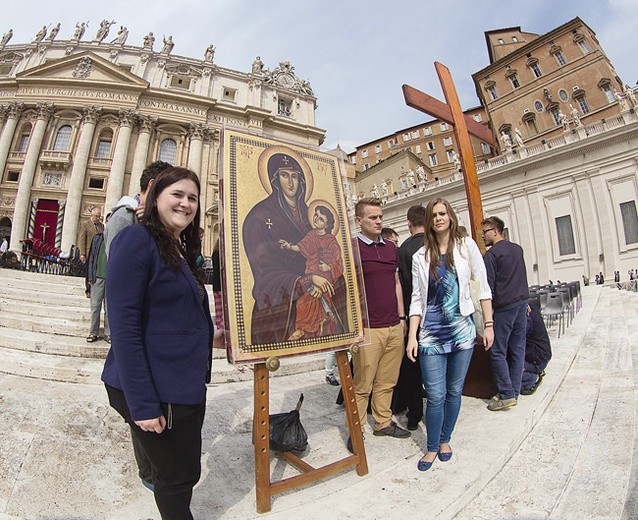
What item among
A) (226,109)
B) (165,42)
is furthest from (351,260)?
(165,42)

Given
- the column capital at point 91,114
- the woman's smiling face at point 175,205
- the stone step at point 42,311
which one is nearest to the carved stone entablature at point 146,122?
the column capital at point 91,114

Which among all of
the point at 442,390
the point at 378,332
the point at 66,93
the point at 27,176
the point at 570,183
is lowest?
the point at 442,390

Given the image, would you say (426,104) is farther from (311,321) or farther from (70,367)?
(70,367)

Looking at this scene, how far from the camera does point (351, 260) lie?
239 cm

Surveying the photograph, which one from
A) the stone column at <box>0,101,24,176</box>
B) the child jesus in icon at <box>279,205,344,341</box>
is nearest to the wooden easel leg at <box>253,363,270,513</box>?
the child jesus in icon at <box>279,205,344,341</box>

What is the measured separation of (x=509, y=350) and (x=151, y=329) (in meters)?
3.50

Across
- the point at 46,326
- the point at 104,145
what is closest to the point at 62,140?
the point at 104,145

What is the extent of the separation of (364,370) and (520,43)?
5199 cm

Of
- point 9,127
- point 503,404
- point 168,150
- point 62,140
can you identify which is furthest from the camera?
point 168,150

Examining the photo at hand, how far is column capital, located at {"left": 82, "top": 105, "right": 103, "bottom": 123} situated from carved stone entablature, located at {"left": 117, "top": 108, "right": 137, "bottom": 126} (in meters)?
1.49

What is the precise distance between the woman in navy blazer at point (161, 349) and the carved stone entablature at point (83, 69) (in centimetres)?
3593

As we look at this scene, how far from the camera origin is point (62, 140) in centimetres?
2655

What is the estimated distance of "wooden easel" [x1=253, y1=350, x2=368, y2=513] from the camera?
→ 177 centimetres

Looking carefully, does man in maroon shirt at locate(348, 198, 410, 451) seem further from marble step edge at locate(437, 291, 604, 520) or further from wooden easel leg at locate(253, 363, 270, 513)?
wooden easel leg at locate(253, 363, 270, 513)
